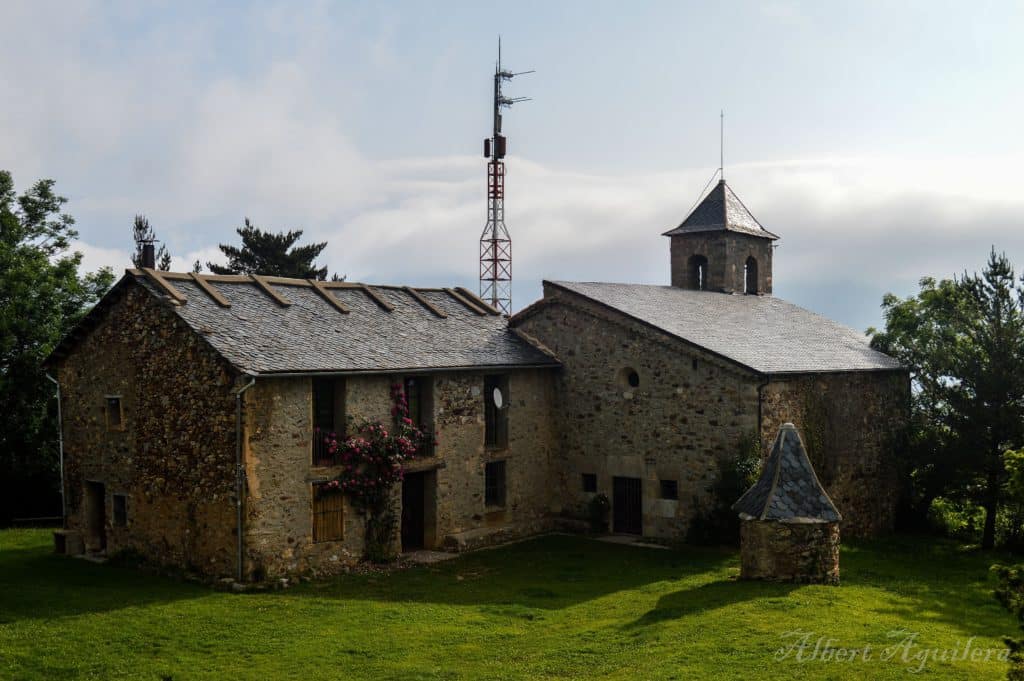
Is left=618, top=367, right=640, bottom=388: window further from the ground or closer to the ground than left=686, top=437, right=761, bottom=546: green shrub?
further from the ground

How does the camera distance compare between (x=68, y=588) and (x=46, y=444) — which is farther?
(x=46, y=444)

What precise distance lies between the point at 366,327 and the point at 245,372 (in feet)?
16.9

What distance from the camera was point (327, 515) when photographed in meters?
20.7

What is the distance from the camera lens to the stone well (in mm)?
18344

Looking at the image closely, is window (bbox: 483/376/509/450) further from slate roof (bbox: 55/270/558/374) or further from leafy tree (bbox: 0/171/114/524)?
leafy tree (bbox: 0/171/114/524)

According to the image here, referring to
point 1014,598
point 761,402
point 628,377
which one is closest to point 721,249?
point 628,377

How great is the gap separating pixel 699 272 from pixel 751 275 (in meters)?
2.28

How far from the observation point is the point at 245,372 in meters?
18.7

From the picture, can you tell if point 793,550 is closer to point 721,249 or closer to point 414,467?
point 414,467

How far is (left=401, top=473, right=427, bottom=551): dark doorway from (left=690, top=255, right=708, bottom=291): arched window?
53.2ft

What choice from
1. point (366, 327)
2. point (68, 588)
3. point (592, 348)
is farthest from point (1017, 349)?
point (68, 588)

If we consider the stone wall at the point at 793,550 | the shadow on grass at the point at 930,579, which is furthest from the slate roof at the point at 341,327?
the shadow on grass at the point at 930,579

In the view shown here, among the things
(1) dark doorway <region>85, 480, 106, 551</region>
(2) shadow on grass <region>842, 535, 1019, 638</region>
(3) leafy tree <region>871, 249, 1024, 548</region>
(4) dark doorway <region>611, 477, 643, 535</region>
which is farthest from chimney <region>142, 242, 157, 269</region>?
(3) leafy tree <region>871, 249, 1024, 548</region>

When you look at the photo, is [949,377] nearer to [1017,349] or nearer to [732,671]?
[1017,349]
